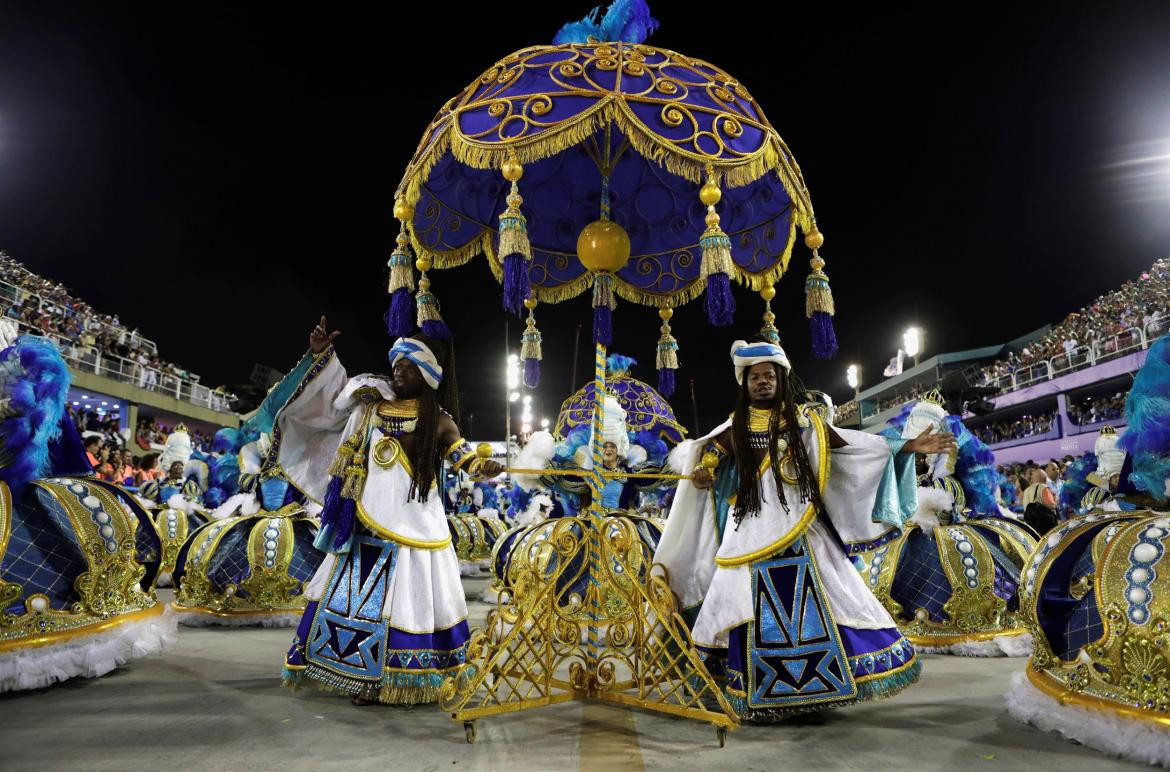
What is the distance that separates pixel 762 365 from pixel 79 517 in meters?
4.25

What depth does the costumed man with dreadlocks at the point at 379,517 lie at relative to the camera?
363 cm

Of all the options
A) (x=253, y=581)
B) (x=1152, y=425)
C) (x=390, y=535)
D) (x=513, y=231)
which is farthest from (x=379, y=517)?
(x=1152, y=425)

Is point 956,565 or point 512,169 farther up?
point 512,169

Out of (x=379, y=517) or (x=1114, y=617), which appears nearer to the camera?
(x=1114, y=617)

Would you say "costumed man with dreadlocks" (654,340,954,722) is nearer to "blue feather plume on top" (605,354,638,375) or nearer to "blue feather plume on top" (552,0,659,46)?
"blue feather plume on top" (552,0,659,46)

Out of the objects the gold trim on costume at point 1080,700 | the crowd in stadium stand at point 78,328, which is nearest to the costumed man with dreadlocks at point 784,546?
the gold trim on costume at point 1080,700

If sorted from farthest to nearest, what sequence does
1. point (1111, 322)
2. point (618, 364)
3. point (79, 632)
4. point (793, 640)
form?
point (1111, 322), point (618, 364), point (79, 632), point (793, 640)

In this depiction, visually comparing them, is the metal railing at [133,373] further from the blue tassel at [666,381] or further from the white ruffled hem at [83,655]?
the blue tassel at [666,381]

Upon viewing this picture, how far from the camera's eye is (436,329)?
15.2 feet

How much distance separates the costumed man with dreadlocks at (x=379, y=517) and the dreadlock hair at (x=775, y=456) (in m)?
1.34

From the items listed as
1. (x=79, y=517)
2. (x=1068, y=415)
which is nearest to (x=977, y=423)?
(x=1068, y=415)

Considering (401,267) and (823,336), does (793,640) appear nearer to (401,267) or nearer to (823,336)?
(823,336)

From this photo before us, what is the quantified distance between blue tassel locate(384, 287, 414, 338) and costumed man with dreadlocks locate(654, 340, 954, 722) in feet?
6.56

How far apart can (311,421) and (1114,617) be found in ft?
13.9
